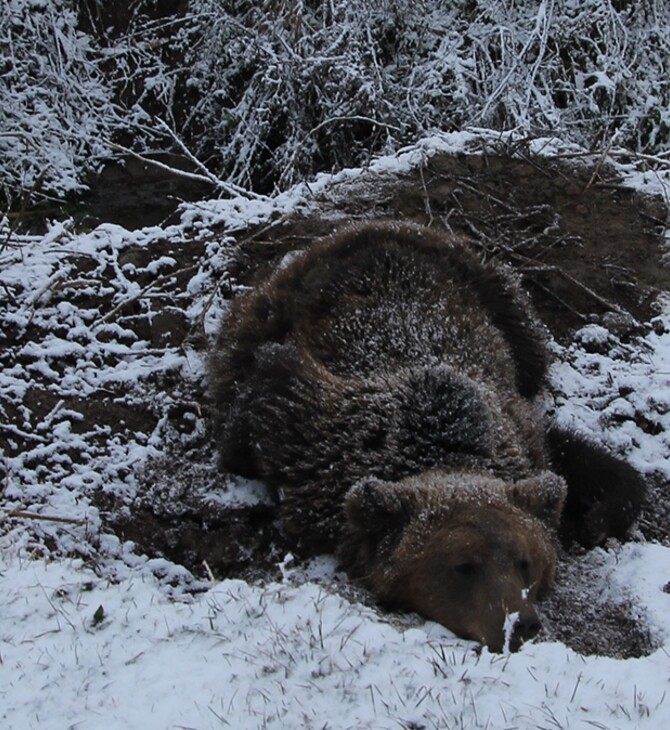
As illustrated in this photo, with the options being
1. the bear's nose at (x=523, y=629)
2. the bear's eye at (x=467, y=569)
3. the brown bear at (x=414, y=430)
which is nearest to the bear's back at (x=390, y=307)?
the brown bear at (x=414, y=430)

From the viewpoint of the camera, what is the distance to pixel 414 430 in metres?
4.23

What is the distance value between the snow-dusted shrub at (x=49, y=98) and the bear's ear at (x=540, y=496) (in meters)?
6.42

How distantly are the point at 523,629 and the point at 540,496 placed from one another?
2.46 ft

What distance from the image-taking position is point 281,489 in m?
4.38

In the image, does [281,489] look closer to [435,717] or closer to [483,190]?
[435,717]

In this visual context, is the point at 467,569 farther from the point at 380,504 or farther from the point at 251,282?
the point at 251,282

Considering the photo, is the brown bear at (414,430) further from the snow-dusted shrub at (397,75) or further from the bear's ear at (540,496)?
the snow-dusted shrub at (397,75)

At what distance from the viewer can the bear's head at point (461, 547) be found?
3459mm

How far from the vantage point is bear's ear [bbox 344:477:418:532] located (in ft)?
12.5

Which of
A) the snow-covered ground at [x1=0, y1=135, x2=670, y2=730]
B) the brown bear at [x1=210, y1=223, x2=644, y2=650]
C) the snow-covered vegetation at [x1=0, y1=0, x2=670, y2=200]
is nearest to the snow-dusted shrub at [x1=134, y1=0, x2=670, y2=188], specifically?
the snow-covered vegetation at [x1=0, y1=0, x2=670, y2=200]

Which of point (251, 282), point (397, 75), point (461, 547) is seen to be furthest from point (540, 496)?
point (397, 75)

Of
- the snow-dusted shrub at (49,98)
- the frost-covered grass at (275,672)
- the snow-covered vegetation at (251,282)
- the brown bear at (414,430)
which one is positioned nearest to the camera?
the frost-covered grass at (275,672)

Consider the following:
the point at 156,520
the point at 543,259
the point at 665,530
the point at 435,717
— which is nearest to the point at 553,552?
the point at 665,530

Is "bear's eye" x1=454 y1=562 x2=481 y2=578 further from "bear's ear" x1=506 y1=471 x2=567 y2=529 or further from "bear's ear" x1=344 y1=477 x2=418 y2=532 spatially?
"bear's ear" x1=506 y1=471 x2=567 y2=529
